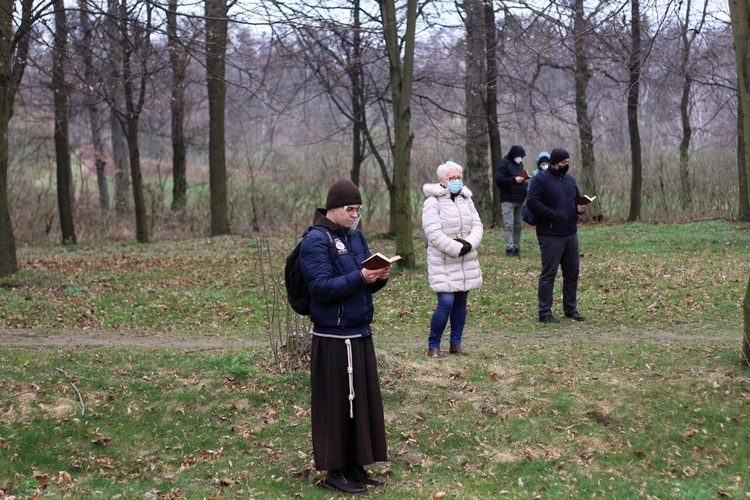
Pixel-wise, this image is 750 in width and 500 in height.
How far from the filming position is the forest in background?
16.1 m

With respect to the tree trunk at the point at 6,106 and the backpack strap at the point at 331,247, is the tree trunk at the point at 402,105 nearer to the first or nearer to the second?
the tree trunk at the point at 6,106

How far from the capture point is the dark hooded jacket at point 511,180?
1497 centimetres

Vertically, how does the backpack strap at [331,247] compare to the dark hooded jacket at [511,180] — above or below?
below

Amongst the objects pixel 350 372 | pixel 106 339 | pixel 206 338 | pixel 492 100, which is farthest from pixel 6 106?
pixel 492 100

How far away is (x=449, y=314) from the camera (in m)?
8.16

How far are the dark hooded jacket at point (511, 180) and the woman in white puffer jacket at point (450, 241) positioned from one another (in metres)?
7.05

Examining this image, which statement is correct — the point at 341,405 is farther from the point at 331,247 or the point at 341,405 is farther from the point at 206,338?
the point at 206,338

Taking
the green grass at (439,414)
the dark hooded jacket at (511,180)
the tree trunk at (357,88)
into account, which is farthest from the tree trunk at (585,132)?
the green grass at (439,414)

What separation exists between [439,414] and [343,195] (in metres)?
2.46

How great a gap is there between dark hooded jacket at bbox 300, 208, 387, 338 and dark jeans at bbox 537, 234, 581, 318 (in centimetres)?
506

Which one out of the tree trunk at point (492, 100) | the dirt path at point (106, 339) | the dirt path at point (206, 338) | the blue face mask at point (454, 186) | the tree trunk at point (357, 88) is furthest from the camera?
the tree trunk at point (357, 88)

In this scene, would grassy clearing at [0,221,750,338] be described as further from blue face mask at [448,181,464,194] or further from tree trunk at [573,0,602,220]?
tree trunk at [573,0,602,220]

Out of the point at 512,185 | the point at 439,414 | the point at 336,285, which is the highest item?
the point at 512,185

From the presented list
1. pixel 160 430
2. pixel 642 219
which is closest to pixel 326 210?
pixel 160 430
